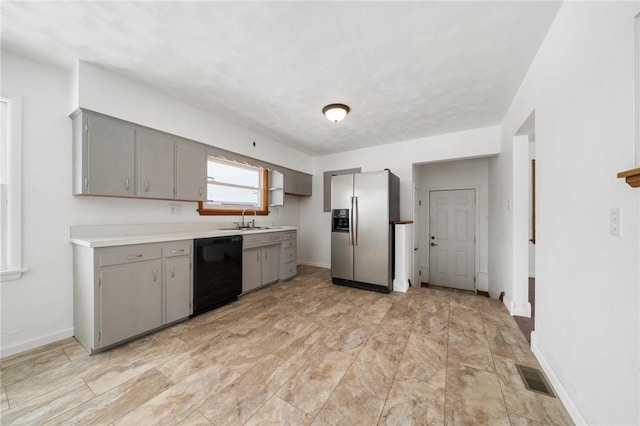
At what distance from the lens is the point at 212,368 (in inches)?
74.1

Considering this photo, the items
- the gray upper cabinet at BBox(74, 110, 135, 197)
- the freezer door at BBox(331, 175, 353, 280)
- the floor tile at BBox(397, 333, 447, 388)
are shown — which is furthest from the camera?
the freezer door at BBox(331, 175, 353, 280)

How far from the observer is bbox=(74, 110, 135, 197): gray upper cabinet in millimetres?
2258

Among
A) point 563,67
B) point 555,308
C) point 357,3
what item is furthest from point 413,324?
point 357,3

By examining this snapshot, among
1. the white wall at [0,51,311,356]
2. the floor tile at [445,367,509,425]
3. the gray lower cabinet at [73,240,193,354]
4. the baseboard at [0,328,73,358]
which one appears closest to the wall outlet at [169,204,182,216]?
the white wall at [0,51,311,356]

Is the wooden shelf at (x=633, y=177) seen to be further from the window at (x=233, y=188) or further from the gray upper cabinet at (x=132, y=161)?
the window at (x=233, y=188)

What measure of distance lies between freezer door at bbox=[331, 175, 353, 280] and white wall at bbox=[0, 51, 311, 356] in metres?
2.75

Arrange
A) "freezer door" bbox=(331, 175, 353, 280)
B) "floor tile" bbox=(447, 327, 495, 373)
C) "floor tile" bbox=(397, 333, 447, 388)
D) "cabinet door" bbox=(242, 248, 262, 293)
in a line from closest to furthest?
"floor tile" bbox=(397, 333, 447, 388) → "floor tile" bbox=(447, 327, 495, 373) → "cabinet door" bbox=(242, 248, 262, 293) → "freezer door" bbox=(331, 175, 353, 280)

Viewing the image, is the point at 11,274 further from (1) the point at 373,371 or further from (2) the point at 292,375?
(1) the point at 373,371

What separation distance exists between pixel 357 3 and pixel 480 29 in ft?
3.29

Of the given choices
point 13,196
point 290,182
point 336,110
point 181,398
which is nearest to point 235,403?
point 181,398

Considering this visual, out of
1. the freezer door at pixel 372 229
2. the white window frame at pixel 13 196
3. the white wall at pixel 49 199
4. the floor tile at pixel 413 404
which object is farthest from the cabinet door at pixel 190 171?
the floor tile at pixel 413 404

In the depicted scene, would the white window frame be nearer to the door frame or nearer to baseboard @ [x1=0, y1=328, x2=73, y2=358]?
baseboard @ [x1=0, y1=328, x2=73, y2=358]

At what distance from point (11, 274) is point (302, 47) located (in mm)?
3243

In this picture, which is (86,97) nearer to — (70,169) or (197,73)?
(70,169)
